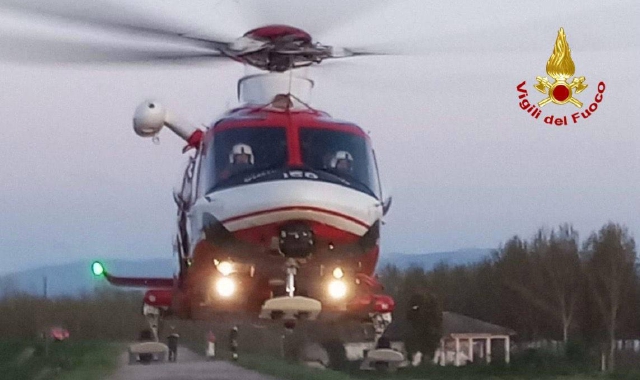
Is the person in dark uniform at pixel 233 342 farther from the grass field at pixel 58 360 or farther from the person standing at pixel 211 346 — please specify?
the grass field at pixel 58 360

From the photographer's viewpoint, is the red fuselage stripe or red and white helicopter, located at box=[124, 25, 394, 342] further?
red and white helicopter, located at box=[124, 25, 394, 342]

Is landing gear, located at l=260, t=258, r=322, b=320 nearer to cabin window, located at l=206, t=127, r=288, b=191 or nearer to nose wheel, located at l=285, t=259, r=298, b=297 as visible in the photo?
nose wheel, located at l=285, t=259, r=298, b=297

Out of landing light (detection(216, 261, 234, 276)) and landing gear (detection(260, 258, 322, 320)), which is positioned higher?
landing light (detection(216, 261, 234, 276))

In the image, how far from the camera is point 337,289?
14.0m

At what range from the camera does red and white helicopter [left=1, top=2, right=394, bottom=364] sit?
12938mm

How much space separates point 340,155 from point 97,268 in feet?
13.5

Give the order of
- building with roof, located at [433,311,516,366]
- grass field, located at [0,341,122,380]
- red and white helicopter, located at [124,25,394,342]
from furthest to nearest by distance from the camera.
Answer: building with roof, located at [433,311,516,366] → grass field, located at [0,341,122,380] → red and white helicopter, located at [124,25,394,342]

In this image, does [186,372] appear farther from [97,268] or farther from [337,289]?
[337,289]

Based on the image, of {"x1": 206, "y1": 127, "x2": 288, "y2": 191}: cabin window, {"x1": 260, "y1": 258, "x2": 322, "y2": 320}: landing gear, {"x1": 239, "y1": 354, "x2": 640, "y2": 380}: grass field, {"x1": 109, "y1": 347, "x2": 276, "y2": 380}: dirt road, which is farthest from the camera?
{"x1": 239, "y1": 354, "x2": 640, "y2": 380}: grass field

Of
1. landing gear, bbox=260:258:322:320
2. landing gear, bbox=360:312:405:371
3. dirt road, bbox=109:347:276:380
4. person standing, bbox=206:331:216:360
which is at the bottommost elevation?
dirt road, bbox=109:347:276:380

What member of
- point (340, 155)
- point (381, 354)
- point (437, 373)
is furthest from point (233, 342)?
point (340, 155)

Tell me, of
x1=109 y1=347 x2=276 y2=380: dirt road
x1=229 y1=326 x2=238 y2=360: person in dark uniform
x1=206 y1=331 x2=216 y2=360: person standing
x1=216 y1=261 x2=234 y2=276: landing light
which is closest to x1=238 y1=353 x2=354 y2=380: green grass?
x1=229 y1=326 x2=238 y2=360: person in dark uniform

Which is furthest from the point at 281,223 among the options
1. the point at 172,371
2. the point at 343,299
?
the point at 172,371

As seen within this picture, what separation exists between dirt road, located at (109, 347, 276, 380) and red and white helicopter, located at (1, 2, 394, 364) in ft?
27.5
